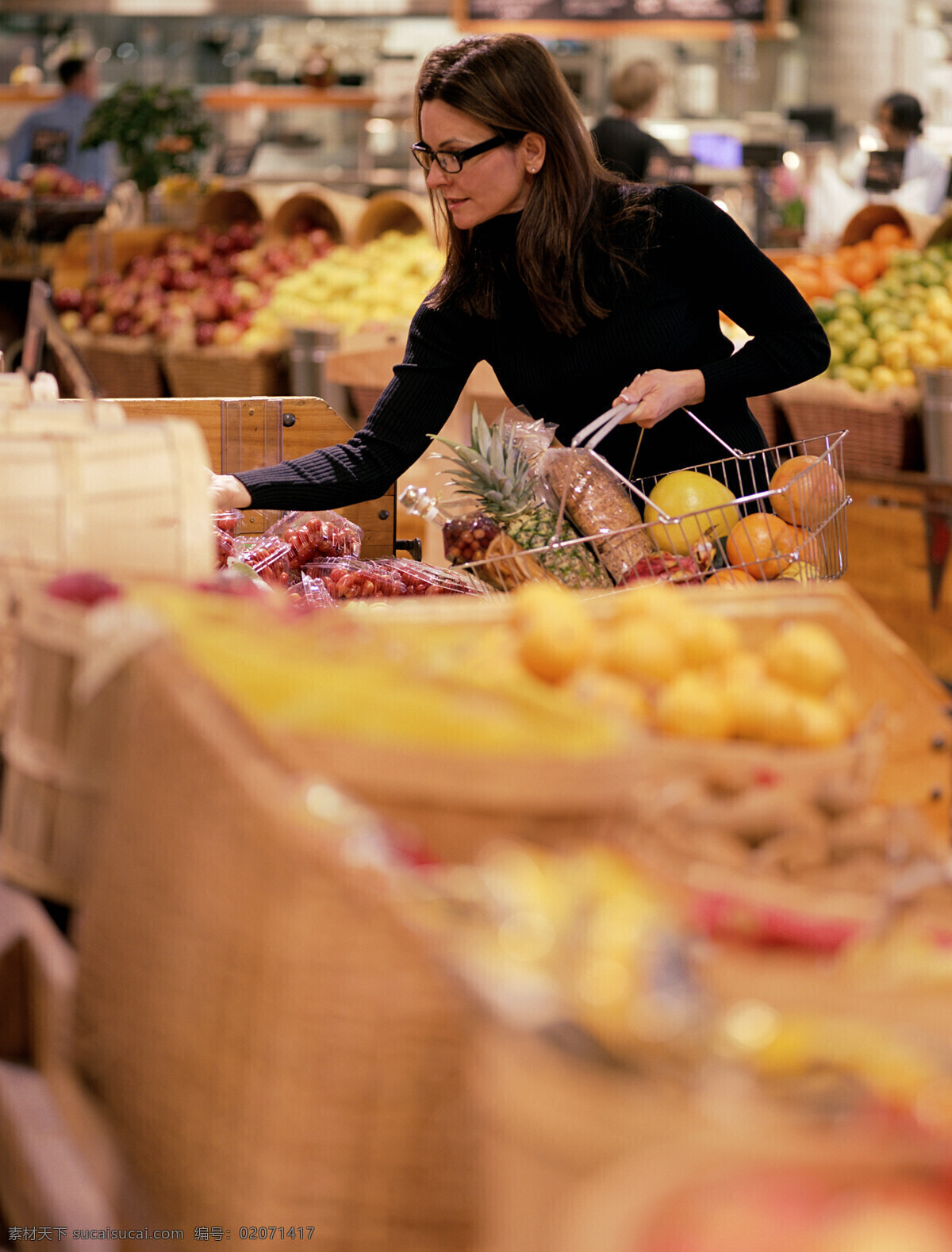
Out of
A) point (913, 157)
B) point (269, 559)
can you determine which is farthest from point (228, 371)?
point (913, 157)

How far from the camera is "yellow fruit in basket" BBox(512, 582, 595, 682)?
3.87ft

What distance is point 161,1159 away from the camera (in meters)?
1.01

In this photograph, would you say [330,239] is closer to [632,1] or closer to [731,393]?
[632,1]

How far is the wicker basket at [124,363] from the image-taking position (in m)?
5.50

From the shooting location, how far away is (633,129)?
19.5 feet

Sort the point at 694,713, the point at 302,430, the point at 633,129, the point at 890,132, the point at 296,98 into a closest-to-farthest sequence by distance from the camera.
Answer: the point at 694,713
the point at 302,430
the point at 633,129
the point at 890,132
the point at 296,98

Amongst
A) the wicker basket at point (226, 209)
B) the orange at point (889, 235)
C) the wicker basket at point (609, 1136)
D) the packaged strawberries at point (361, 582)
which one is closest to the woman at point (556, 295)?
the packaged strawberries at point (361, 582)

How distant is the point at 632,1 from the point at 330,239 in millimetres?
2560

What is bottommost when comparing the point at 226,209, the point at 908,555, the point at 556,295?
the point at 908,555

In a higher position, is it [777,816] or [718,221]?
[718,221]

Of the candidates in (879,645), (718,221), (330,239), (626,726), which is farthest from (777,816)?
(330,239)

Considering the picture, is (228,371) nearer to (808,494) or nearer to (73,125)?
(73,125)

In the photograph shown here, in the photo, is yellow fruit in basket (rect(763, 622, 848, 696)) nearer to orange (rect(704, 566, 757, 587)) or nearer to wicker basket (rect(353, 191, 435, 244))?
orange (rect(704, 566, 757, 587))

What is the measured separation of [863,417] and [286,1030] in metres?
3.76
